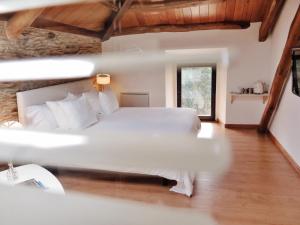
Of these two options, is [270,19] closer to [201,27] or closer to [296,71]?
[201,27]

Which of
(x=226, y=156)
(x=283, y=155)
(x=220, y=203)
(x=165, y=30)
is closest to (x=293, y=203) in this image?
(x=220, y=203)

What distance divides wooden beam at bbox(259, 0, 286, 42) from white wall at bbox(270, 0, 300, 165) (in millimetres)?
75

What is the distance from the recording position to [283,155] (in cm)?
340

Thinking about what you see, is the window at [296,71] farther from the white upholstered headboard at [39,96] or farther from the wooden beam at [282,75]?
the white upholstered headboard at [39,96]

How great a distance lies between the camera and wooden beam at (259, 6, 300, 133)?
2.91 m

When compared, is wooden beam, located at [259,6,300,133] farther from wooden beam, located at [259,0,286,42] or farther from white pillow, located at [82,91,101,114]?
white pillow, located at [82,91,101,114]

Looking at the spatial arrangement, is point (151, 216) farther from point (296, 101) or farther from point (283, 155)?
point (283, 155)

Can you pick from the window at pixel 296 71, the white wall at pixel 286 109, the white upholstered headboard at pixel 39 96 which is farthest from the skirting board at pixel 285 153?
the white upholstered headboard at pixel 39 96

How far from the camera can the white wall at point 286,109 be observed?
307 cm

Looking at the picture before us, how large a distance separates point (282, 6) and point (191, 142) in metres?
4.08

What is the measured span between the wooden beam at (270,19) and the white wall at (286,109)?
0.24ft

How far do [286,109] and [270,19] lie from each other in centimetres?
136

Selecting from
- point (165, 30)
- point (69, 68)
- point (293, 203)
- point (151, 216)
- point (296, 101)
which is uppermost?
point (165, 30)

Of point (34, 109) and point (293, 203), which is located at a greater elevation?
point (34, 109)
